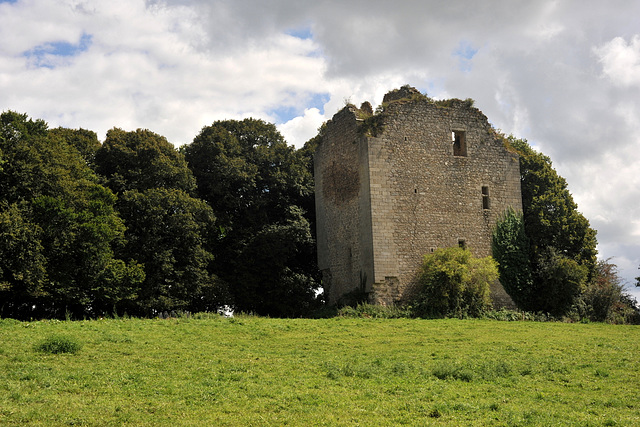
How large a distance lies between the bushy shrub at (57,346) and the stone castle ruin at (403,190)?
13.6 meters

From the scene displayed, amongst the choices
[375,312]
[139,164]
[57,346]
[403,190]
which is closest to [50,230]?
[139,164]

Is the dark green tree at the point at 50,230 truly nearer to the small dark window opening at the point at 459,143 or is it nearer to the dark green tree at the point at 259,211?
the dark green tree at the point at 259,211

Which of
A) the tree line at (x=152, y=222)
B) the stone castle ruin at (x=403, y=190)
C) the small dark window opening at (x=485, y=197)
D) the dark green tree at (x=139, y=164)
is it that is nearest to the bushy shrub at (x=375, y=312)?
the stone castle ruin at (x=403, y=190)

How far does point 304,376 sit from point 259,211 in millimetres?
18700

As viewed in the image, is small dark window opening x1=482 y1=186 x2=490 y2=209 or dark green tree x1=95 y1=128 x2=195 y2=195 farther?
small dark window opening x1=482 y1=186 x2=490 y2=209

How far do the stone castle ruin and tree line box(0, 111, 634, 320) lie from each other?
1.30 metres

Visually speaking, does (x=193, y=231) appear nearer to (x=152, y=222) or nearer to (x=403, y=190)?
(x=152, y=222)

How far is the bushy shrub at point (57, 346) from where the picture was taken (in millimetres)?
14398

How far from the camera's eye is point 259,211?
1228 inches

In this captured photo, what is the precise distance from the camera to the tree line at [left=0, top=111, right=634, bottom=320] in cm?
2350

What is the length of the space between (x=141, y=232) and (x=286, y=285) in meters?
7.00

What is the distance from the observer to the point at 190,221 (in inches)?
1083

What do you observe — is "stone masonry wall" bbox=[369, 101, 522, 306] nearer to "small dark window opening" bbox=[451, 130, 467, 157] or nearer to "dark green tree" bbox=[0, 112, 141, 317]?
"small dark window opening" bbox=[451, 130, 467, 157]

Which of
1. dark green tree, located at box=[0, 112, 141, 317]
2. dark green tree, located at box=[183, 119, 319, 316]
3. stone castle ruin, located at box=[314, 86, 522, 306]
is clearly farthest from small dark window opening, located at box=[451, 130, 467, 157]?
dark green tree, located at box=[0, 112, 141, 317]
